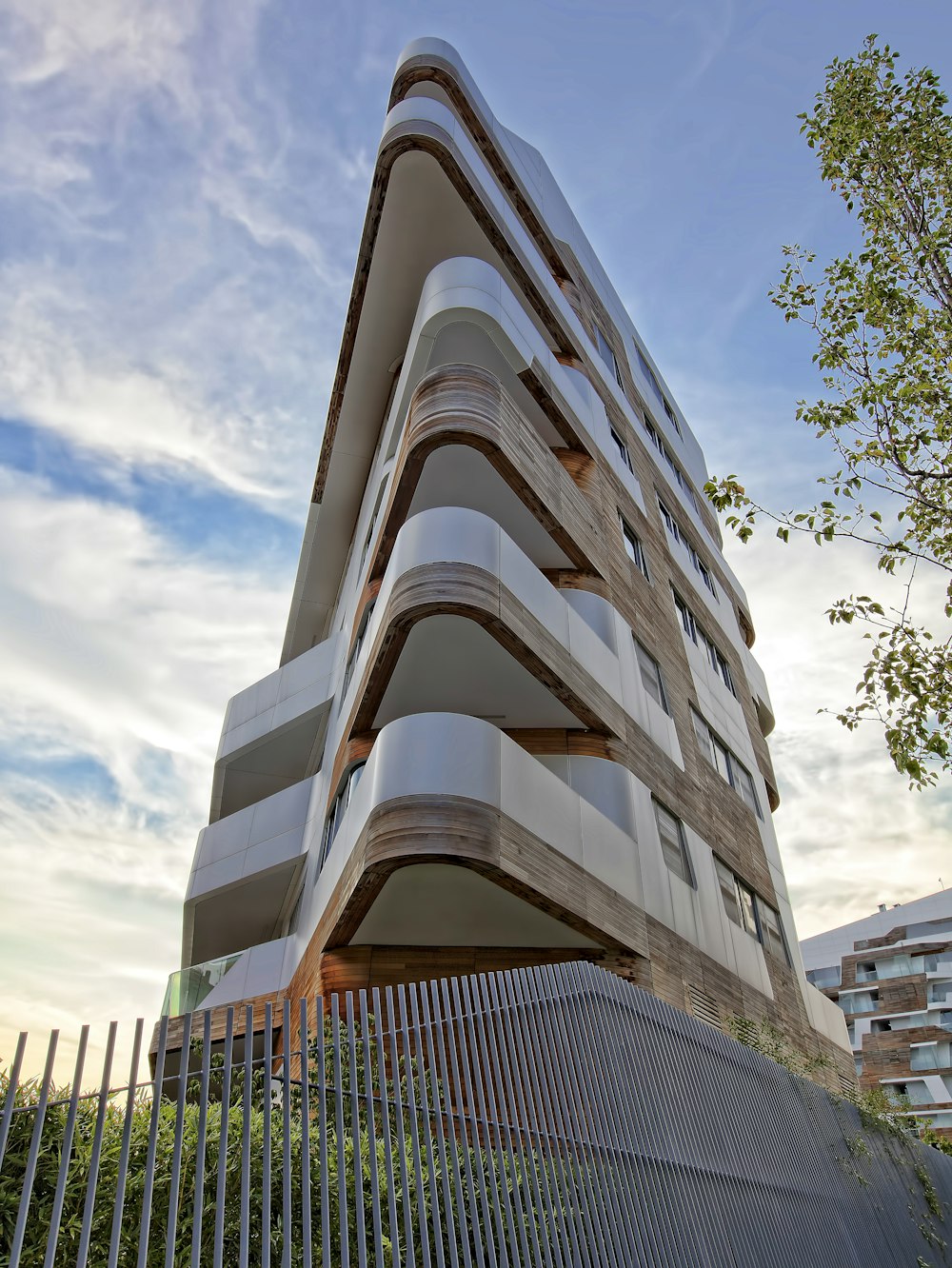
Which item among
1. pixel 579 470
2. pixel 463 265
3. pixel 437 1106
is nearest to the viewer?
pixel 437 1106

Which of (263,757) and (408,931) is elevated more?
(263,757)

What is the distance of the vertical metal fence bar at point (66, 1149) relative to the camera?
321 cm

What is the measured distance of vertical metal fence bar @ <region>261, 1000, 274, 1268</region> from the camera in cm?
380

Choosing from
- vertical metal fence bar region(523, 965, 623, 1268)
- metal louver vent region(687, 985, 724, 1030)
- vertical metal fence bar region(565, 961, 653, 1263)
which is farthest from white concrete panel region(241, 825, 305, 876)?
vertical metal fence bar region(523, 965, 623, 1268)

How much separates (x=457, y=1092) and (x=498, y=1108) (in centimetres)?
60

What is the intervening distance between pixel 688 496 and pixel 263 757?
14.7m

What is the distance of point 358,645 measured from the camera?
608 inches

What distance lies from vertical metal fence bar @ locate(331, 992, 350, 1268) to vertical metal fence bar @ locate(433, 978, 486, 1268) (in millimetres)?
748

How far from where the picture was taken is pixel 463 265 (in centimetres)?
1546

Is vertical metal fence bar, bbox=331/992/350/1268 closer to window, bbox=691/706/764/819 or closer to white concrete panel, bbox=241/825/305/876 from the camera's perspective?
white concrete panel, bbox=241/825/305/876

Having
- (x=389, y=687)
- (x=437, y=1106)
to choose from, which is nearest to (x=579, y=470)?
(x=389, y=687)

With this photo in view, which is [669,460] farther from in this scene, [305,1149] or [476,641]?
[305,1149]

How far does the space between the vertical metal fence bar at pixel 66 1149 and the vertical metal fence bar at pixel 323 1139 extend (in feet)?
3.92

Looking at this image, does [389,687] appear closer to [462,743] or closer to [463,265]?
[462,743]
